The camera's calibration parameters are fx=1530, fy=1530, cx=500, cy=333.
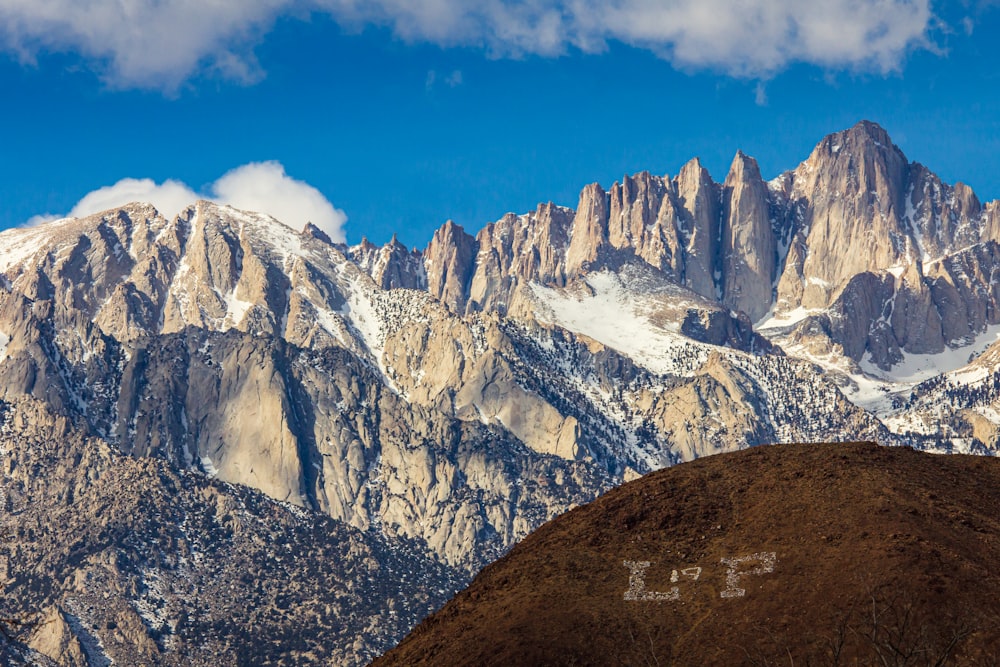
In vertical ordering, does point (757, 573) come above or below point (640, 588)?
below

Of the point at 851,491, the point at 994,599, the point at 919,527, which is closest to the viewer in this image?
the point at 994,599

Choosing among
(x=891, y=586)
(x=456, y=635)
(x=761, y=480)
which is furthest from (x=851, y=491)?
(x=456, y=635)

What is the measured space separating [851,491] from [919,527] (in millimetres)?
6134

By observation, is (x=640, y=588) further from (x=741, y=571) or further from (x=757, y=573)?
(x=757, y=573)

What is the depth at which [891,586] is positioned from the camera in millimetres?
73812

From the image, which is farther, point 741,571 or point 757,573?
point 741,571

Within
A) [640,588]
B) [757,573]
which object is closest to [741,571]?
[757,573]

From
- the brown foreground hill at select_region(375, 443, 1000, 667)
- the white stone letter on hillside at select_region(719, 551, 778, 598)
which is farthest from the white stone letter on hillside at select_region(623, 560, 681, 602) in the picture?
the white stone letter on hillside at select_region(719, 551, 778, 598)

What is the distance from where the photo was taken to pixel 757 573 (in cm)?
7881

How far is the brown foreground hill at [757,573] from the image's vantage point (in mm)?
72188

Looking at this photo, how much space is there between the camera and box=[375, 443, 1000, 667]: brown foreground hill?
237 feet

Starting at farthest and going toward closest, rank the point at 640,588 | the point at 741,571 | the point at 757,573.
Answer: the point at 640,588
the point at 741,571
the point at 757,573

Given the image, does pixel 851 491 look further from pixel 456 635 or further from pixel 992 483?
pixel 456 635

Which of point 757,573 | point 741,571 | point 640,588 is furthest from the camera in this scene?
point 640,588
